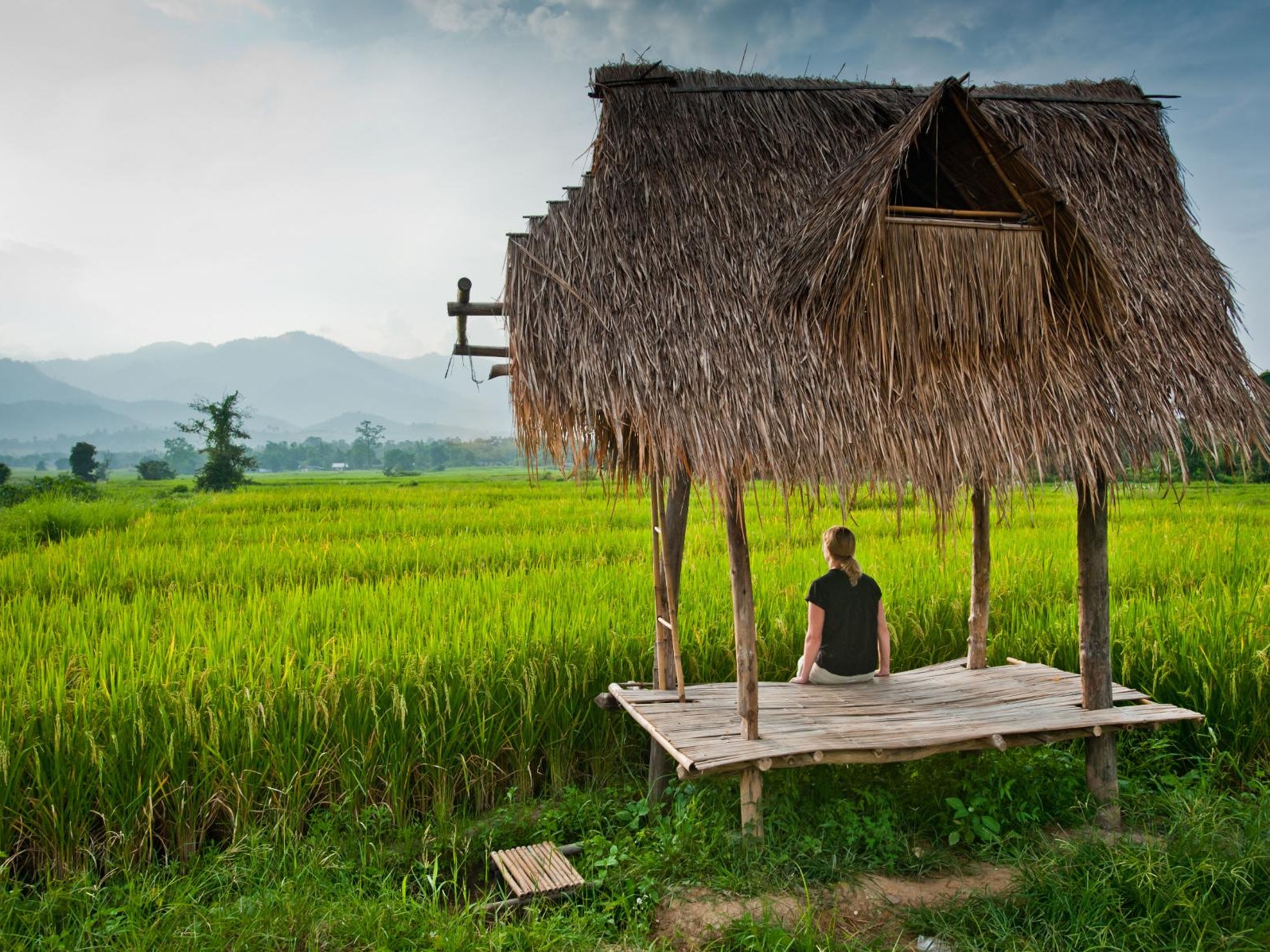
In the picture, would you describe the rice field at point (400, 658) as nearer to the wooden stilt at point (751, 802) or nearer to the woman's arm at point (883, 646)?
the woman's arm at point (883, 646)

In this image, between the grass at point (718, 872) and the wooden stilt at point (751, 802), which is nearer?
the grass at point (718, 872)

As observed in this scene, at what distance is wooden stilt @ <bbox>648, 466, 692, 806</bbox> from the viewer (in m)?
3.95

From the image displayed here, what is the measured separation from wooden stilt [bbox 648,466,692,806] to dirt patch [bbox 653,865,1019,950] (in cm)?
80

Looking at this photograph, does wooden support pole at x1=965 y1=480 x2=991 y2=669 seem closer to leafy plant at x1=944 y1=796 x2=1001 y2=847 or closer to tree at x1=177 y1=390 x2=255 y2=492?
leafy plant at x1=944 y1=796 x2=1001 y2=847

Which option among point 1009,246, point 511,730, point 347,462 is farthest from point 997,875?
point 347,462

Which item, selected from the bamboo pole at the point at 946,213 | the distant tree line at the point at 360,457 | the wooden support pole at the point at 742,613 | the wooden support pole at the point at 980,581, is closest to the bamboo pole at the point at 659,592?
the wooden support pole at the point at 742,613

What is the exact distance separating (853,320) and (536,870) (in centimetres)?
272

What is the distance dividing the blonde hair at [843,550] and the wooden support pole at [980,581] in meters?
1.21

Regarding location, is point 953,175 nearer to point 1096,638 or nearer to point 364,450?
point 1096,638

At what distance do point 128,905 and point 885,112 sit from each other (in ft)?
16.7

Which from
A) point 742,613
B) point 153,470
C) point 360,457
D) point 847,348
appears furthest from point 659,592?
point 360,457

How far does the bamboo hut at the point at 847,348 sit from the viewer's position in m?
3.44

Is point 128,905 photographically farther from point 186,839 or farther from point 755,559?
point 755,559

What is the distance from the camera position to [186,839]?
3.44 metres
